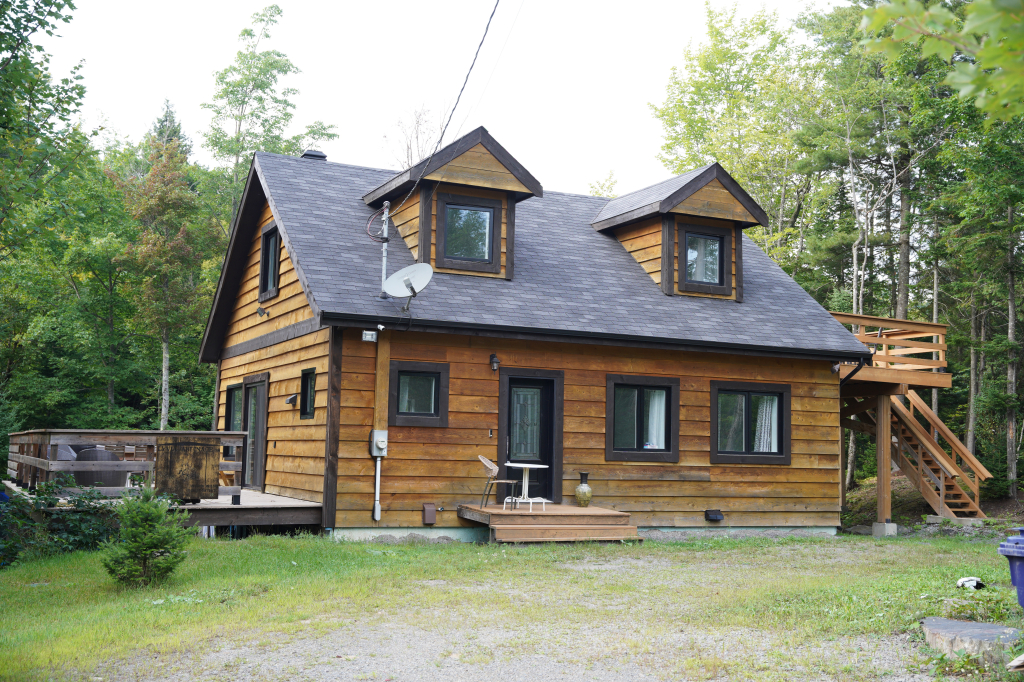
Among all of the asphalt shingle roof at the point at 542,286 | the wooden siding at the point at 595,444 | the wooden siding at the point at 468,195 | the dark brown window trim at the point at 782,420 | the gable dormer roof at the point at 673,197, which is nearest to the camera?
the wooden siding at the point at 595,444

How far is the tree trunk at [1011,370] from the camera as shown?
1950 centimetres

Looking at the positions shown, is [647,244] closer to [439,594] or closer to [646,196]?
[646,196]

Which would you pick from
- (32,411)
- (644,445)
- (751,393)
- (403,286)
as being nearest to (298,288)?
(403,286)

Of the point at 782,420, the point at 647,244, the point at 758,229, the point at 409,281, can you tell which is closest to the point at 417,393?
the point at 409,281

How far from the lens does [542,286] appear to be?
13688 millimetres

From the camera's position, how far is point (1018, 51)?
2424mm

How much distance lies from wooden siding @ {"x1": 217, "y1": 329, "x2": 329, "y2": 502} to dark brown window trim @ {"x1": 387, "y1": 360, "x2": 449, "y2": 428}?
2.89 feet

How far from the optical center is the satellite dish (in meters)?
11.2

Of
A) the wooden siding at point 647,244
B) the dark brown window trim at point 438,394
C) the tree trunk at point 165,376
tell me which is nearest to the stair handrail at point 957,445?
the wooden siding at point 647,244

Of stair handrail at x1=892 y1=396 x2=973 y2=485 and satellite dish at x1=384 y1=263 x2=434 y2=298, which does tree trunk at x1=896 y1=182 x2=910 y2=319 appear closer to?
stair handrail at x1=892 y1=396 x2=973 y2=485

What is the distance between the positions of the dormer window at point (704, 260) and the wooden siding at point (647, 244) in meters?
0.51

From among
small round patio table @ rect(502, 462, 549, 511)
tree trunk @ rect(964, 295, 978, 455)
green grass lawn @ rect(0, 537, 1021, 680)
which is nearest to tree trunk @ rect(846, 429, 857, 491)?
tree trunk @ rect(964, 295, 978, 455)

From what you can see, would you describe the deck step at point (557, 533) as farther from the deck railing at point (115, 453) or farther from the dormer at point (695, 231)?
the dormer at point (695, 231)

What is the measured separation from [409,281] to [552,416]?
3.13m
